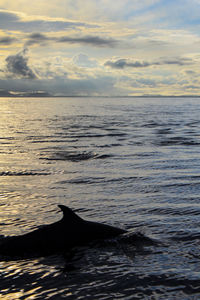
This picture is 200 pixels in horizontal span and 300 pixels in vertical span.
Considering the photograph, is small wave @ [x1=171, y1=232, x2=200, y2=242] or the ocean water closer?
the ocean water

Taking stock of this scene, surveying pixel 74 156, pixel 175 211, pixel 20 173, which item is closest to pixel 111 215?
pixel 175 211

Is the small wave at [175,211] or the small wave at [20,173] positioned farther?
the small wave at [20,173]

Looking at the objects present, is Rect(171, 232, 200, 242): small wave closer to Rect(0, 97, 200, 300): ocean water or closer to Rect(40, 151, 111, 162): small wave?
Rect(0, 97, 200, 300): ocean water

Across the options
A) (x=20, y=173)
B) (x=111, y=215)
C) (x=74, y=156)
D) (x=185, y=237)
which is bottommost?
(x=185, y=237)

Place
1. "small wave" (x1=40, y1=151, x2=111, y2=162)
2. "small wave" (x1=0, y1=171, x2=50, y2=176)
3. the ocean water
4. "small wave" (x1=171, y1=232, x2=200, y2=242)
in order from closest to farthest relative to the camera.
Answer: the ocean water → "small wave" (x1=171, y1=232, x2=200, y2=242) → "small wave" (x1=0, y1=171, x2=50, y2=176) → "small wave" (x1=40, y1=151, x2=111, y2=162)

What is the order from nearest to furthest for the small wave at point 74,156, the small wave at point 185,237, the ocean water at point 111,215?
the ocean water at point 111,215, the small wave at point 185,237, the small wave at point 74,156

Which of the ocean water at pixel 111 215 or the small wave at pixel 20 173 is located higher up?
the small wave at pixel 20 173

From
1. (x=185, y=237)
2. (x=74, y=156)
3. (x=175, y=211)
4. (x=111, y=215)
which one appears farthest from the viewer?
(x=74, y=156)

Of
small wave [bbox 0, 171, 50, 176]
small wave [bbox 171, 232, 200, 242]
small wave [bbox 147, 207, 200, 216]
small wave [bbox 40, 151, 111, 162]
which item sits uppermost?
small wave [bbox 40, 151, 111, 162]

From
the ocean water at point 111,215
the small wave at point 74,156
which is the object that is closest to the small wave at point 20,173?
the ocean water at point 111,215

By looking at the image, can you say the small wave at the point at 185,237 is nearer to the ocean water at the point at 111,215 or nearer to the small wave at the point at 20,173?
the ocean water at the point at 111,215

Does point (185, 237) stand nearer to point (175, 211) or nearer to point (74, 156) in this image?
point (175, 211)

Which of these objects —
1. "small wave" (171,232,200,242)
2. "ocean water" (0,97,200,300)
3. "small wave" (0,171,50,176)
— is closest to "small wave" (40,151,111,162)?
"ocean water" (0,97,200,300)

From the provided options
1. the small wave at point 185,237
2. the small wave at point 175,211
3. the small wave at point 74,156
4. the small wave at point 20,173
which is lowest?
the small wave at point 185,237
